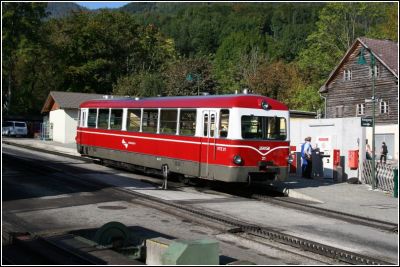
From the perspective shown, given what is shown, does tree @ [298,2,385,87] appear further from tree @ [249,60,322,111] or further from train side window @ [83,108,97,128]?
train side window @ [83,108,97,128]

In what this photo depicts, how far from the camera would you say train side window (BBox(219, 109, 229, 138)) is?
17031 mm

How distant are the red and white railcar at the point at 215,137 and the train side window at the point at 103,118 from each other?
2.88m

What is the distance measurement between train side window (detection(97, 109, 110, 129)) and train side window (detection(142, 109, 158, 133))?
11.4 feet

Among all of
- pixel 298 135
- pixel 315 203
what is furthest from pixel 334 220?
pixel 298 135

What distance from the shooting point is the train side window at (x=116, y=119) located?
22734mm

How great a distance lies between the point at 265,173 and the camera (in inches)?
687

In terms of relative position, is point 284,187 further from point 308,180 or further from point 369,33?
point 369,33

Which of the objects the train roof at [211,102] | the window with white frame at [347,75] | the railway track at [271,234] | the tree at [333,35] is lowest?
the railway track at [271,234]

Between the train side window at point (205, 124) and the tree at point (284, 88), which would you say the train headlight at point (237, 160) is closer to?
the train side window at point (205, 124)

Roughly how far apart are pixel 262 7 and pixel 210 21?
1274cm

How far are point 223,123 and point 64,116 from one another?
32250 millimetres

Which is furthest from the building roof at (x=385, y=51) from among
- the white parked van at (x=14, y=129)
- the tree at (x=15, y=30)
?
the tree at (x=15, y=30)

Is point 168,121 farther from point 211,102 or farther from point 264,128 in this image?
point 264,128

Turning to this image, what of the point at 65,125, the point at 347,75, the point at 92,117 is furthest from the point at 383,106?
the point at 92,117
